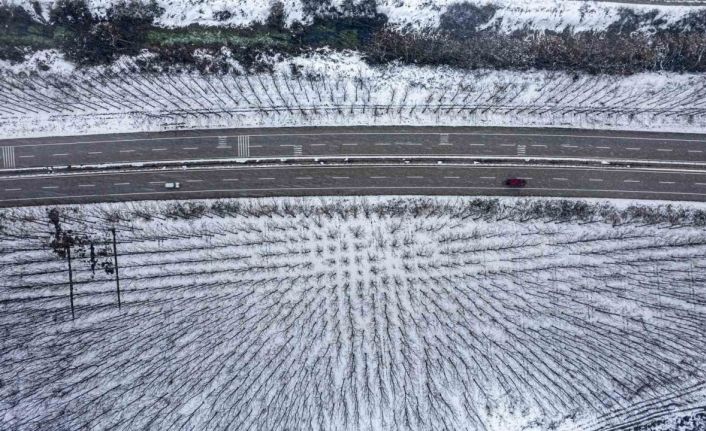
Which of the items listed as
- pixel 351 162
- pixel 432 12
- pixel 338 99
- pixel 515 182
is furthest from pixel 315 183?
pixel 432 12

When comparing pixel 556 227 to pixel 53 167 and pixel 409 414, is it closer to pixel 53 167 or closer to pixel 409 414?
pixel 409 414

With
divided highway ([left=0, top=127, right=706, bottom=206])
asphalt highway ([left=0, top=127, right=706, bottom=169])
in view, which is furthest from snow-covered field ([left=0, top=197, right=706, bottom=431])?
asphalt highway ([left=0, top=127, right=706, bottom=169])

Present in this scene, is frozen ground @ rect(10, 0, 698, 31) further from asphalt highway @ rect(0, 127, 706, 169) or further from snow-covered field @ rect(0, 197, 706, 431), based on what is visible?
snow-covered field @ rect(0, 197, 706, 431)

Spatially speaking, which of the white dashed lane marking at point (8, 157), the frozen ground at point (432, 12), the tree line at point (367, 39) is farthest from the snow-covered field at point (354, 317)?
the frozen ground at point (432, 12)

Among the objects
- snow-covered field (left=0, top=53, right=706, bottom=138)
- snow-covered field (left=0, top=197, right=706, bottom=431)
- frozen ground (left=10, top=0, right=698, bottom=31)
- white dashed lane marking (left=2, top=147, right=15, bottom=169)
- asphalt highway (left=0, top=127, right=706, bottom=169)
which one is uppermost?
frozen ground (left=10, top=0, right=698, bottom=31)

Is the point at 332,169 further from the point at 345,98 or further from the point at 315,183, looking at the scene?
the point at 345,98

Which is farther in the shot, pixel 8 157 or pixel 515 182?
pixel 8 157

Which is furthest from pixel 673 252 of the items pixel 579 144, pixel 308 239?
pixel 308 239
